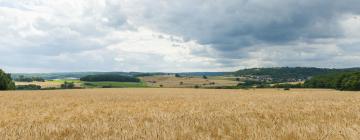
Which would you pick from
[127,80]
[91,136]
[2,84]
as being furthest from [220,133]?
[127,80]

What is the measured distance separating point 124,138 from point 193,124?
2.27 metres

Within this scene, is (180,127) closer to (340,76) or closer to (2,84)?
(2,84)

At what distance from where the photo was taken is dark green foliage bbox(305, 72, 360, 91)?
79.4 meters

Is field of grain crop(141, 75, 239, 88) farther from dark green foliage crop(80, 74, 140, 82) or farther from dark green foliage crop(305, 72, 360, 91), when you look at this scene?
→ dark green foliage crop(305, 72, 360, 91)

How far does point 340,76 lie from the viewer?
297 ft

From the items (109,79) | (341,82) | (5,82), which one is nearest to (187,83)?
(109,79)

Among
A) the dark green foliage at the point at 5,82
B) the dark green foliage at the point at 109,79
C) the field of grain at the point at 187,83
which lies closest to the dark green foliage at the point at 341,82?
the field of grain at the point at 187,83

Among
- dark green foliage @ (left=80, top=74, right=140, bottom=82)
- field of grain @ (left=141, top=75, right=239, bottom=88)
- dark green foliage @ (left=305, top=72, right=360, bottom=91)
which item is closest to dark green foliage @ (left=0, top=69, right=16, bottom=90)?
field of grain @ (left=141, top=75, right=239, bottom=88)

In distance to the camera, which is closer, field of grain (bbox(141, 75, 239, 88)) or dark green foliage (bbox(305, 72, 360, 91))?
dark green foliage (bbox(305, 72, 360, 91))

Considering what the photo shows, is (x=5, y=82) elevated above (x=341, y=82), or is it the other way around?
(x=5, y=82)

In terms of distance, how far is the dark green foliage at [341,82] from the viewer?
7938 cm

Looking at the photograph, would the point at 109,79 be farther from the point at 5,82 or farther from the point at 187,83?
the point at 5,82

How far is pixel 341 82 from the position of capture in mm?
86562

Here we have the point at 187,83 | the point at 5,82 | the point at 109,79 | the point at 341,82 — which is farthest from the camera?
the point at 109,79
